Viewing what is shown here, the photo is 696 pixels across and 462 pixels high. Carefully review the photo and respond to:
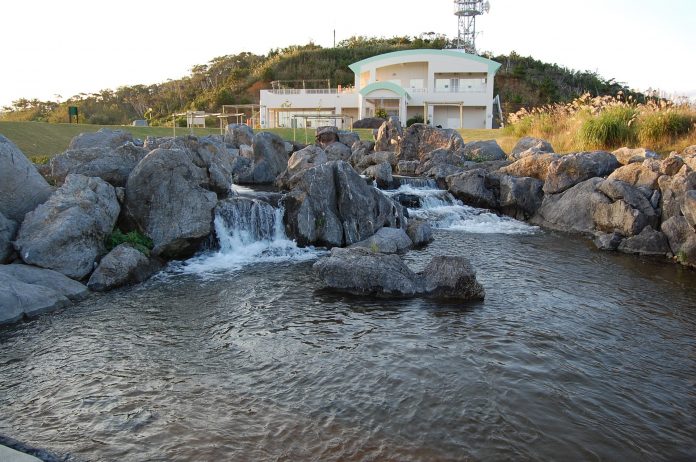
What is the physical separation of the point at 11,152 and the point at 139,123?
111 feet

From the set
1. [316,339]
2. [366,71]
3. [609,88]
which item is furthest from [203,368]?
[609,88]

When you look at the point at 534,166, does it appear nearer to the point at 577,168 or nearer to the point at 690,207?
the point at 577,168

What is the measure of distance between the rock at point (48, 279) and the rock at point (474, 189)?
1505 centimetres

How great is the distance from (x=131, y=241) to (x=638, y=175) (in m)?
15.3

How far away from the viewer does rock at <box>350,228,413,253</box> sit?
15234 mm

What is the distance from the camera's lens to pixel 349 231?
1600 centimetres

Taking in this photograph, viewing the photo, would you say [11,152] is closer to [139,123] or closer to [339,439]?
[339,439]

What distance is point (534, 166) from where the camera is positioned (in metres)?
21.7

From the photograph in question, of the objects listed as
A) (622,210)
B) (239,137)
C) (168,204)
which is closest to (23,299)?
(168,204)

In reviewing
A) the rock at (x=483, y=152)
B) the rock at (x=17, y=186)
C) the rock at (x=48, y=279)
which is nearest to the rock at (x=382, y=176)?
the rock at (x=483, y=152)

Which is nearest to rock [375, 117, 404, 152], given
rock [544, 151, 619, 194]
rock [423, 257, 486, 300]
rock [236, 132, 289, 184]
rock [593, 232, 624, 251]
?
rock [236, 132, 289, 184]

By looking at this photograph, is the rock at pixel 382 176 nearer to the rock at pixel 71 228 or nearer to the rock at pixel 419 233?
the rock at pixel 419 233

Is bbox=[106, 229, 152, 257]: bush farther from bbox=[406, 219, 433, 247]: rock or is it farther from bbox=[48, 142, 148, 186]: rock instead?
bbox=[406, 219, 433, 247]: rock

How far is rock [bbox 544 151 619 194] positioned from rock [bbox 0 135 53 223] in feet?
54.1
